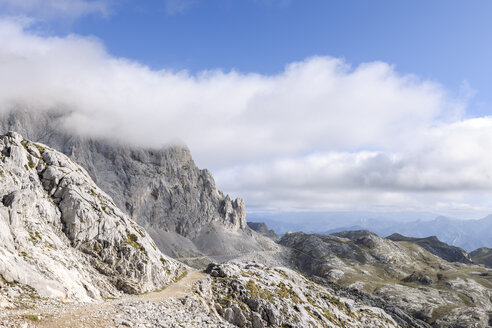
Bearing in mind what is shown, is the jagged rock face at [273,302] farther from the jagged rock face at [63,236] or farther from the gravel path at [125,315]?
the jagged rock face at [63,236]

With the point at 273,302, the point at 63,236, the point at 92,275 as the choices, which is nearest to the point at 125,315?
the point at 92,275

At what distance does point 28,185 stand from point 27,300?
31.1 meters

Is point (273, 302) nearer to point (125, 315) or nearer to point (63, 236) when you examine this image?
point (125, 315)

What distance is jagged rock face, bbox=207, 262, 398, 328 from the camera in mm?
64062

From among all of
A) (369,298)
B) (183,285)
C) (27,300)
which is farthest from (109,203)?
(369,298)

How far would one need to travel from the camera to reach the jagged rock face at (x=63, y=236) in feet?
149

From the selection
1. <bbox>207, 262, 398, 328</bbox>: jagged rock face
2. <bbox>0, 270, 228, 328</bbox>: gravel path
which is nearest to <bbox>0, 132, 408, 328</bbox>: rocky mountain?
<bbox>0, 270, 228, 328</bbox>: gravel path

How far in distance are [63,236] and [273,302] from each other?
4660cm

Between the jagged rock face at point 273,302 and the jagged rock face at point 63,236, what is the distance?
15.3 m

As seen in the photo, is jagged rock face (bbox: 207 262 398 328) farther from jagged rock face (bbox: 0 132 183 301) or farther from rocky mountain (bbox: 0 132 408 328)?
jagged rock face (bbox: 0 132 183 301)

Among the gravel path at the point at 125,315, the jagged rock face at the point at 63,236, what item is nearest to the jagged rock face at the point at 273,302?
the gravel path at the point at 125,315

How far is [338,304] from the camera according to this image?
327 feet

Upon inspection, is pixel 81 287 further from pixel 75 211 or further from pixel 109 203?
pixel 109 203

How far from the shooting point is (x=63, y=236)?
60.7 m
